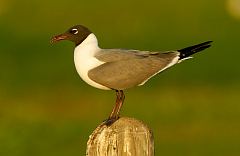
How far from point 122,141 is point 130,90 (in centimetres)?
617

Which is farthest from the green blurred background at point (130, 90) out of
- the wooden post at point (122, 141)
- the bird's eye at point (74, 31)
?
the wooden post at point (122, 141)

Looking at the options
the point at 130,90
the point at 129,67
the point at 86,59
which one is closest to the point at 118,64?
the point at 129,67

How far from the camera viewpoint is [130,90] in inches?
421

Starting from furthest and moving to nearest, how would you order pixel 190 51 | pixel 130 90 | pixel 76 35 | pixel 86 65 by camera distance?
pixel 130 90, pixel 76 35, pixel 190 51, pixel 86 65

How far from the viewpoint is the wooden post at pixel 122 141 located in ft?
14.8

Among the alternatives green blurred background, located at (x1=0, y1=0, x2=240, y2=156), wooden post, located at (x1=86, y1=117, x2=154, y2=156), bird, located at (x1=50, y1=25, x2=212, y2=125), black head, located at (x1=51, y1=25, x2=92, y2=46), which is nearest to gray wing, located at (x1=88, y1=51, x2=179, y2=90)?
bird, located at (x1=50, y1=25, x2=212, y2=125)

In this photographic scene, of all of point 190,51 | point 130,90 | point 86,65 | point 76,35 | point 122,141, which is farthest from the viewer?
point 130,90

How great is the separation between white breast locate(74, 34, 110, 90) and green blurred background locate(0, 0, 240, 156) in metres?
2.97

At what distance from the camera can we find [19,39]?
1374 cm

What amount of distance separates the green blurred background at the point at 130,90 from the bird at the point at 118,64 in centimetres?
300

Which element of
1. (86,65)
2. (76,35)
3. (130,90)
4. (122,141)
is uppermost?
(130,90)

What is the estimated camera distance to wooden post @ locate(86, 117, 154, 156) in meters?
A: 4.51

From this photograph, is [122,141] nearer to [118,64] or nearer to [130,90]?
[118,64]

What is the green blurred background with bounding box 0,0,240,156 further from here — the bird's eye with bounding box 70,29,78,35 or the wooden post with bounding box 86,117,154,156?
the wooden post with bounding box 86,117,154,156
